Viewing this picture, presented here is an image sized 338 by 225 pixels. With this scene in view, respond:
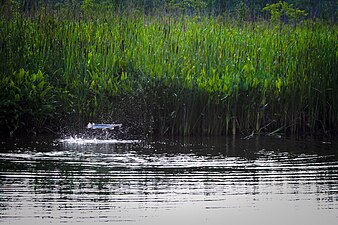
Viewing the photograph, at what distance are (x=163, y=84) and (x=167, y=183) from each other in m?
4.32

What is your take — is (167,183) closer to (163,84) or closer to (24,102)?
→ (24,102)

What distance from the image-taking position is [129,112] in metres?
10.8

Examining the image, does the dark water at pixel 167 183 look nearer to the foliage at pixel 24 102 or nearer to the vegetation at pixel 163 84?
the foliage at pixel 24 102

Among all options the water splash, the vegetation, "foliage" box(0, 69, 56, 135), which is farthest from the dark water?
the vegetation

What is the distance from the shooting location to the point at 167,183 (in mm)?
6574

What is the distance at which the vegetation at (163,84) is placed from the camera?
10.6 meters

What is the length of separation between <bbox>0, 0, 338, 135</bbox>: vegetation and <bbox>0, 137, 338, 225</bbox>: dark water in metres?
1.06

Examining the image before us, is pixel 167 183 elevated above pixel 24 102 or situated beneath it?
elevated above

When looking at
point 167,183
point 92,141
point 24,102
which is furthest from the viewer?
point 24,102

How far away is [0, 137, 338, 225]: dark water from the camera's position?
5.37 metres

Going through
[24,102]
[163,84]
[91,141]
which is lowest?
[91,141]

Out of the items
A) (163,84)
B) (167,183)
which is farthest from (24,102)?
(167,183)

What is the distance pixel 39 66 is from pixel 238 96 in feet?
8.84

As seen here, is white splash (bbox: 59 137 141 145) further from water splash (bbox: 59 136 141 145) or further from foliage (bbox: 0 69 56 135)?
foliage (bbox: 0 69 56 135)
